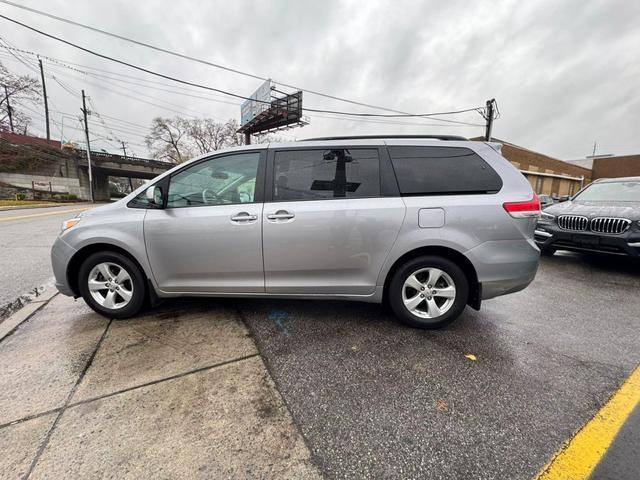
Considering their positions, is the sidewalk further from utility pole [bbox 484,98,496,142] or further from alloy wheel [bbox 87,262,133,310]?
utility pole [bbox 484,98,496,142]

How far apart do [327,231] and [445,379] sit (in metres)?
1.49

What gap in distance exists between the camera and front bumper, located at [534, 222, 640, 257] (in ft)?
14.5

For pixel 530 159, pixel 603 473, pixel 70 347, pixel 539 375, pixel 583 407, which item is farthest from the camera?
pixel 530 159

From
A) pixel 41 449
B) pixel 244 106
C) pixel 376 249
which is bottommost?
pixel 41 449

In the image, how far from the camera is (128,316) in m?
2.98

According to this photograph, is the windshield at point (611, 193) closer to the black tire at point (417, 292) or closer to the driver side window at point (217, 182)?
the black tire at point (417, 292)

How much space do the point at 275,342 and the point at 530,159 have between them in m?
33.2

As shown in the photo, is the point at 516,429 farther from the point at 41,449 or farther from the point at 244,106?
the point at 244,106

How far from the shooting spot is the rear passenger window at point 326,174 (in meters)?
2.72

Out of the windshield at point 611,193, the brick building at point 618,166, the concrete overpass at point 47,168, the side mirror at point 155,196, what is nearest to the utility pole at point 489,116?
the windshield at point 611,193

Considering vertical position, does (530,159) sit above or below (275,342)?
above

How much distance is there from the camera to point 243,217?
8.84 ft

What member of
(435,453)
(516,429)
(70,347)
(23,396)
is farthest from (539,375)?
(70,347)

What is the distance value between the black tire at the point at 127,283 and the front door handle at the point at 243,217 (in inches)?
46.0
